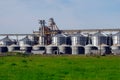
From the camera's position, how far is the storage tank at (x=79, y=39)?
82.7 meters

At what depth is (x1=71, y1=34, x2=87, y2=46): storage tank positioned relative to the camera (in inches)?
3254

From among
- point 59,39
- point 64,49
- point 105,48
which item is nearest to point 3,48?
point 59,39

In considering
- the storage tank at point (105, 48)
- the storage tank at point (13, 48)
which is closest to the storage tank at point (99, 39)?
the storage tank at point (105, 48)

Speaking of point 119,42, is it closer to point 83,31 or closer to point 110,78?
point 83,31

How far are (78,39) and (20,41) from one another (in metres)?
15.9

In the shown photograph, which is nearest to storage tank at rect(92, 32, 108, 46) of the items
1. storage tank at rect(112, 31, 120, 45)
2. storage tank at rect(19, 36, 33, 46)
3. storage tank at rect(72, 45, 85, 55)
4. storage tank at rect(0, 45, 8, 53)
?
storage tank at rect(112, 31, 120, 45)

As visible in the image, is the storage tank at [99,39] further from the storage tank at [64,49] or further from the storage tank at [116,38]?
the storage tank at [64,49]

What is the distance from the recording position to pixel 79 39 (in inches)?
3253

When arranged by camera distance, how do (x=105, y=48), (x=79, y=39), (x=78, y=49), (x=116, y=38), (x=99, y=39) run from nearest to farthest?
(x=105, y=48), (x=78, y=49), (x=116, y=38), (x=99, y=39), (x=79, y=39)

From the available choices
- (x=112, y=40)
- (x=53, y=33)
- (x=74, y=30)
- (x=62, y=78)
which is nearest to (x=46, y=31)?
(x=53, y=33)

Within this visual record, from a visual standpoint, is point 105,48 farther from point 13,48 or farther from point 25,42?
point 25,42

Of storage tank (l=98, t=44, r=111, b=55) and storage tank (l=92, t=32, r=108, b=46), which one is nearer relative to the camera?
storage tank (l=98, t=44, r=111, b=55)

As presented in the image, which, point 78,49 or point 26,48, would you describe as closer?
point 78,49

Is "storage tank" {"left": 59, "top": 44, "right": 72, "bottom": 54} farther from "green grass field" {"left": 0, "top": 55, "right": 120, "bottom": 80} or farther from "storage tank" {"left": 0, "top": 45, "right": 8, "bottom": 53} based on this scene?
"green grass field" {"left": 0, "top": 55, "right": 120, "bottom": 80}
